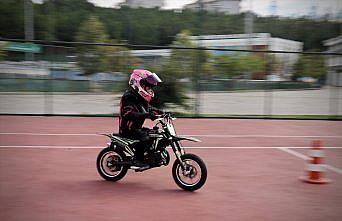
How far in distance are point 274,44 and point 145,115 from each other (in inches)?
458

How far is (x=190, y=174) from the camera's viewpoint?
601cm

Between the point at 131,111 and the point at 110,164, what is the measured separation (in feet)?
3.30

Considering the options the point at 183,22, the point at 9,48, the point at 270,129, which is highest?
the point at 183,22

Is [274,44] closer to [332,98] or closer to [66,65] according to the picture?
[332,98]

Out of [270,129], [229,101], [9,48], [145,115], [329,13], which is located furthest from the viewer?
[329,13]

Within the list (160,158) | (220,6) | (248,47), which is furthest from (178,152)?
(220,6)

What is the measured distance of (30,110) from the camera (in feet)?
48.8

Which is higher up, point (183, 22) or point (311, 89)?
point (183, 22)

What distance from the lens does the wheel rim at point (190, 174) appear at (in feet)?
19.6

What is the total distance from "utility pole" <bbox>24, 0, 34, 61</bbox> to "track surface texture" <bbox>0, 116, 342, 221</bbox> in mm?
4192

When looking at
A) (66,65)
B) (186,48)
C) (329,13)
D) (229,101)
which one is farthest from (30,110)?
(329,13)

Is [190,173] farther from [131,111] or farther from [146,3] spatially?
[146,3]

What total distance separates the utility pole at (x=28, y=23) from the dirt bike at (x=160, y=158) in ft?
31.0

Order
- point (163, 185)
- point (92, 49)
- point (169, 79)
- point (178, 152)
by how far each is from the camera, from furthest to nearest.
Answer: point (169, 79), point (92, 49), point (163, 185), point (178, 152)
